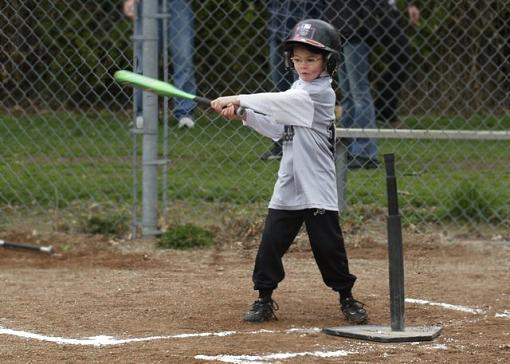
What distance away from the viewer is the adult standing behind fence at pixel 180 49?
7.97 m

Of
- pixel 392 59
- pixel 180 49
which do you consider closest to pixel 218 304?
pixel 180 49

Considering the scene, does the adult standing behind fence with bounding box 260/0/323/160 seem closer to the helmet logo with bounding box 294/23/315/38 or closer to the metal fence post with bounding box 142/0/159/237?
the metal fence post with bounding box 142/0/159/237

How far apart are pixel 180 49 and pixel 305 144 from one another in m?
3.18

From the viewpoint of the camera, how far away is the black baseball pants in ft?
18.1

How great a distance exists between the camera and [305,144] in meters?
5.49

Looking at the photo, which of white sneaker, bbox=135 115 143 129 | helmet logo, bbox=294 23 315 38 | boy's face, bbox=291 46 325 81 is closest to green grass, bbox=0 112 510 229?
white sneaker, bbox=135 115 143 129

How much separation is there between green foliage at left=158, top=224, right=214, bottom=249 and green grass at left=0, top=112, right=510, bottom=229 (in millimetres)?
633

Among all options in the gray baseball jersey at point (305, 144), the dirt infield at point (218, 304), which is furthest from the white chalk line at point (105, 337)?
the gray baseball jersey at point (305, 144)

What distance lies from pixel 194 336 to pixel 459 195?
359cm

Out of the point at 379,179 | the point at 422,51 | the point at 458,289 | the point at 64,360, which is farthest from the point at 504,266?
the point at 422,51

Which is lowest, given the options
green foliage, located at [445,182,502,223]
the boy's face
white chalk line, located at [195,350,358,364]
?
white chalk line, located at [195,350,358,364]

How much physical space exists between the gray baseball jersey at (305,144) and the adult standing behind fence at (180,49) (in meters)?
2.42

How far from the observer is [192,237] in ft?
25.4

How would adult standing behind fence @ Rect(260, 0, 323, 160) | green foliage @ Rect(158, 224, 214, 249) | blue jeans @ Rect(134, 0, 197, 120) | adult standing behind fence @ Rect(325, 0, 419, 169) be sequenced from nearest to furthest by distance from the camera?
1. green foliage @ Rect(158, 224, 214, 249)
2. blue jeans @ Rect(134, 0, 197, 120)
3. adult standing behind fence @ Rect(260, 0, 323, 160)
4. adult standing behind fence @ Rect(325, 0, 419, 169)
